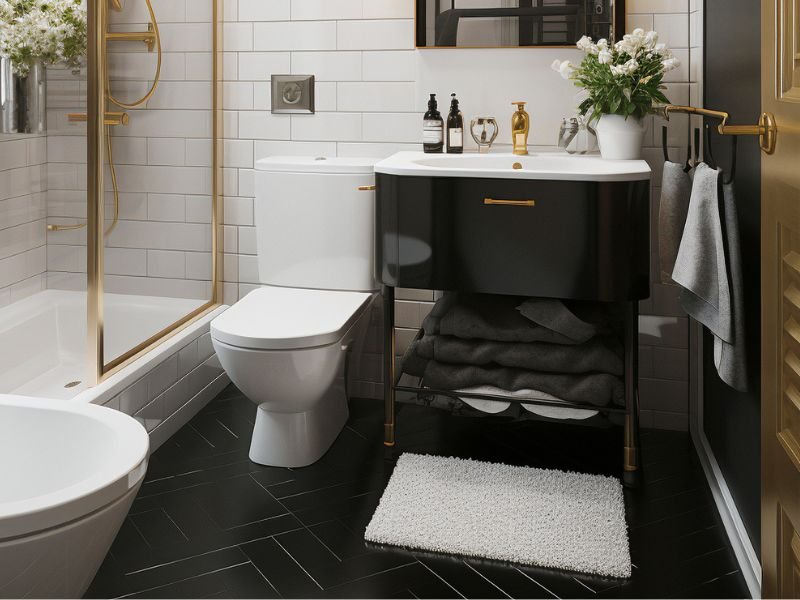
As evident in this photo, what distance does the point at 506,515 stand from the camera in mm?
2303

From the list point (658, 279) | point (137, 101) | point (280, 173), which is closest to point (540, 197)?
point (658, 279)

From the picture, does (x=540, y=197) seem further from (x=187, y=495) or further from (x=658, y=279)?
(x=187, y=495)

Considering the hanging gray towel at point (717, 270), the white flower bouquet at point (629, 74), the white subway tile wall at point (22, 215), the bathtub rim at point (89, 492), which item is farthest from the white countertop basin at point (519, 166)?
the bathtub rim at point (89, 492)

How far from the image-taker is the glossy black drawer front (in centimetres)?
232

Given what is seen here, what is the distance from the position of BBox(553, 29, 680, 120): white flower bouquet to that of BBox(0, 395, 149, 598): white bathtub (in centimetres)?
177

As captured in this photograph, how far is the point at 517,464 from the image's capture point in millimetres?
2660

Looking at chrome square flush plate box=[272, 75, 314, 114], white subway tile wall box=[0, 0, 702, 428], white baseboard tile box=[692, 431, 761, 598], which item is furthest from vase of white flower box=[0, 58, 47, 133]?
white baseboard tile box=[692, 431, 761, 598]

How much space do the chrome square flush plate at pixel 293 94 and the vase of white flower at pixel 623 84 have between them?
1014 mm

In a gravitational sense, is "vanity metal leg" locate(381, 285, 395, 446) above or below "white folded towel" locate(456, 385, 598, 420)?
above

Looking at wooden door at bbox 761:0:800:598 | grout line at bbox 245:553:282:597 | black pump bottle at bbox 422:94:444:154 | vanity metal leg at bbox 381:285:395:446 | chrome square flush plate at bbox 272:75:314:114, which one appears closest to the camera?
wooden door at bbox 761:0:800:598

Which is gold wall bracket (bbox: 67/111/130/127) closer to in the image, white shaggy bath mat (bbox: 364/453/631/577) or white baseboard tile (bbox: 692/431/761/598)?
white shaggy bath mat (bbox: 364/453/631/577)

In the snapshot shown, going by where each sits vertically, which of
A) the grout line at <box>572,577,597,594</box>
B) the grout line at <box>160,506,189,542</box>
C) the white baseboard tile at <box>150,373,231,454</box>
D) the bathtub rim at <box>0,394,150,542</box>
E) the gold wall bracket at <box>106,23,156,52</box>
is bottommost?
the grout line at <box>572,577,597,594</box>

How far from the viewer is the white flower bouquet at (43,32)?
2381 mm

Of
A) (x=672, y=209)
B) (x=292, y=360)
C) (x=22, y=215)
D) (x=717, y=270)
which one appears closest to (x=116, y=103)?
(x=22, y=215)
